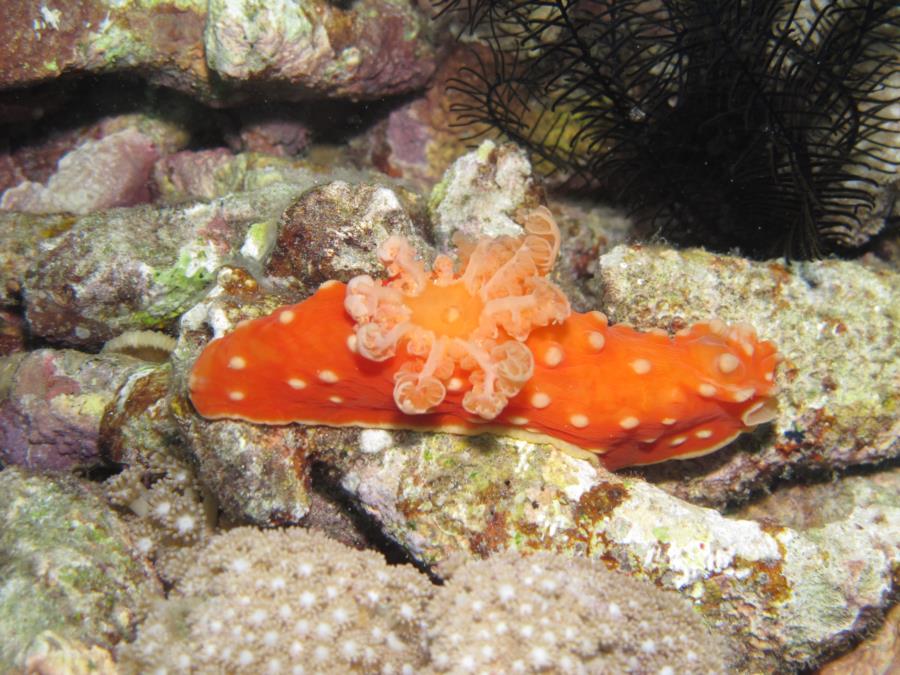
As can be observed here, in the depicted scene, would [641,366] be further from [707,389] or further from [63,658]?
[63,658]

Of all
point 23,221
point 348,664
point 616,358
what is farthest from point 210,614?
point 23,221

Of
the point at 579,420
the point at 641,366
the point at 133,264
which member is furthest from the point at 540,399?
the point at 133,264

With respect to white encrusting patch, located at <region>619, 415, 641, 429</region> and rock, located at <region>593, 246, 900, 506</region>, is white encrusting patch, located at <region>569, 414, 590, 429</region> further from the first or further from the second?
rock, located at <region>593, 246, 900, 506</region>

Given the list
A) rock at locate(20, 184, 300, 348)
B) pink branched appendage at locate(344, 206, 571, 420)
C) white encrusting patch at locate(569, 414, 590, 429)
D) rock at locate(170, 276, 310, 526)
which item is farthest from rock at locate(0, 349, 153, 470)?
white encrusting patch at locate(569, 414, 590, 429)

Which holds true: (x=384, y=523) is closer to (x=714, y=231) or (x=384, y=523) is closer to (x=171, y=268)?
(x=171, y=268)

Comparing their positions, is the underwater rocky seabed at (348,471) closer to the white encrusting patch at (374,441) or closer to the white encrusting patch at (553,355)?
the white encrusting patch at (374,441)

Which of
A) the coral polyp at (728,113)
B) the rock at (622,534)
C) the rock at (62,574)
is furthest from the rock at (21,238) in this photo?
the coral polyp at (728,113)
